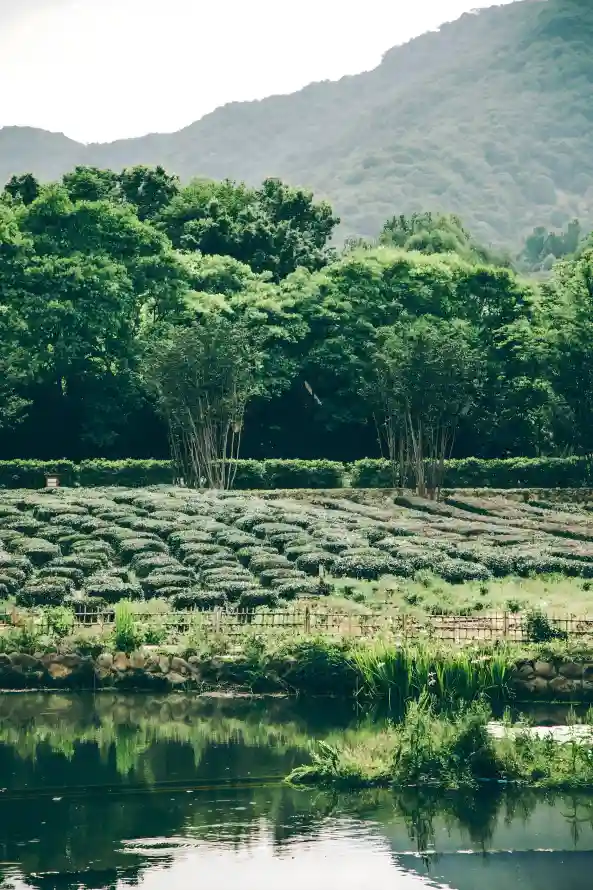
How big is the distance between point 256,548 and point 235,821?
14.8 meters

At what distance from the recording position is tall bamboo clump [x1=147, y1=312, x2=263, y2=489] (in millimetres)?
41062

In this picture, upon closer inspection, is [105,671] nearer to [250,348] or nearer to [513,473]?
[250,348]

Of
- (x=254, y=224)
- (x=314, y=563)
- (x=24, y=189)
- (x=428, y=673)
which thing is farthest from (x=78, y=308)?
(x=428, y=673)

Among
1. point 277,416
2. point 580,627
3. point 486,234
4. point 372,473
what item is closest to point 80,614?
point 580,627

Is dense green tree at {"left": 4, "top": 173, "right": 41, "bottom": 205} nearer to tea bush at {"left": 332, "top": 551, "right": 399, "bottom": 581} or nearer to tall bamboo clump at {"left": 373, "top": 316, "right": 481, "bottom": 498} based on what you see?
tall bamboo clump at {"left": 373, "top": 316, "right": 481, "bottom": 498}

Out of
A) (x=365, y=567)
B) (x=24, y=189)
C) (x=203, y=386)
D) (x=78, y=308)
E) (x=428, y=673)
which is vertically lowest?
(x=428, y=673)

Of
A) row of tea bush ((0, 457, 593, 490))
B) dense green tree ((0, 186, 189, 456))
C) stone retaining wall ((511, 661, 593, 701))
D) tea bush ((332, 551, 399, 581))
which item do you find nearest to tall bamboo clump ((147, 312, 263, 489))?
row of tea bush ((0, 457, 593, 490))

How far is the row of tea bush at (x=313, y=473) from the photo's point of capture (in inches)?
1693

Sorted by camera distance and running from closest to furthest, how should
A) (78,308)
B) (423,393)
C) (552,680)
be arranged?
(552,680) < (423,393) < (78,308)

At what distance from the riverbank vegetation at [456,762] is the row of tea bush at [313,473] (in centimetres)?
2747

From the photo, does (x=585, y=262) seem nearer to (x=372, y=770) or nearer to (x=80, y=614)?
(x=80, y=614)

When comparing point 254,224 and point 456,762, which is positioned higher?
point 254,224

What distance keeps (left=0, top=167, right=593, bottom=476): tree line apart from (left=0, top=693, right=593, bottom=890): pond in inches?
935

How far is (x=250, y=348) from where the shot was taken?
45156mm
